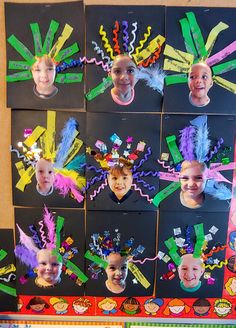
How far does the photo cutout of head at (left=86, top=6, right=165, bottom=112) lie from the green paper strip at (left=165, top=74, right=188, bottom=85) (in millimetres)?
17

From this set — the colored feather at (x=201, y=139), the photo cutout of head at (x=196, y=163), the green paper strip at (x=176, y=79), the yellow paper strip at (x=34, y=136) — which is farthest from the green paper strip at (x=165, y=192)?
the yellow paper strip at (x=34, y=136)

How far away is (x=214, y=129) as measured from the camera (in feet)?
3.55

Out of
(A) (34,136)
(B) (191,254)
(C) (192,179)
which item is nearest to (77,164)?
(A) (34,136)

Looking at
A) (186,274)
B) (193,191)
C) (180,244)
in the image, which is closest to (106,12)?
(193,191)

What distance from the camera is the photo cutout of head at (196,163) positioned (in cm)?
108

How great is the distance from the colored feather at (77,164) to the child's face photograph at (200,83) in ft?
1.26

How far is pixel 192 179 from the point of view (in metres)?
1.11

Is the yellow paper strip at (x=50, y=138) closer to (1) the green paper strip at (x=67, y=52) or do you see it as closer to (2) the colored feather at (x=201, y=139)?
(1) the green paper strip at (x=67, y=52)

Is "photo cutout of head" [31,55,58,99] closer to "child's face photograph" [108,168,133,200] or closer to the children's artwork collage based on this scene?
the children's artwork collage

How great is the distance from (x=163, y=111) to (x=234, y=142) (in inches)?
9.5

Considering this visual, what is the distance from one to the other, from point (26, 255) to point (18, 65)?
1.99 ft

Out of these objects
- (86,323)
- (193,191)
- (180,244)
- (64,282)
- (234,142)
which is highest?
(234,142)

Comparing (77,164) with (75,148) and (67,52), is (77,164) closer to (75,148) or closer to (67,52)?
(75,148)

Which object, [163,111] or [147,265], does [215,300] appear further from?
[163,111]
